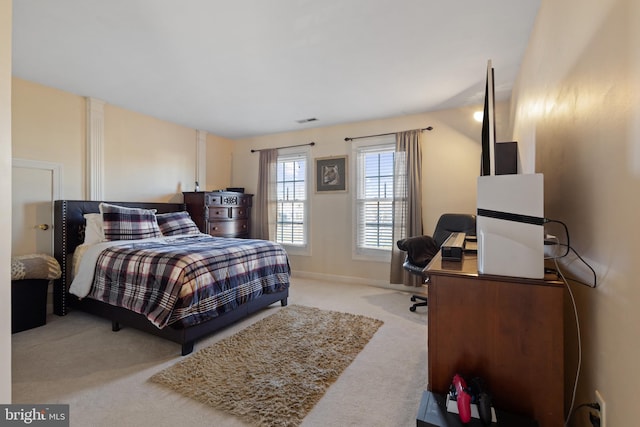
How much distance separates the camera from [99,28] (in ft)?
6.81

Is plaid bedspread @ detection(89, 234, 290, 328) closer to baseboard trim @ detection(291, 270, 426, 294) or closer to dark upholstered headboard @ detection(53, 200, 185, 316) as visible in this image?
dark upholstered headboard @ detection(53, 200, 185, 316)

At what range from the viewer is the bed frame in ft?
7.38

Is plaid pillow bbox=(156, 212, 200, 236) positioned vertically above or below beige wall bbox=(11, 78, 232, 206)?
below

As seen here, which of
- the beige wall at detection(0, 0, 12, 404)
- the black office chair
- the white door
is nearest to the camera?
the beige wall at detection(0, 0, 12, 404)

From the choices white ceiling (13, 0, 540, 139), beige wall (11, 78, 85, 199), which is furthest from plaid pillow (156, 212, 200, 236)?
white ceiling (13, 0, 540, 139)

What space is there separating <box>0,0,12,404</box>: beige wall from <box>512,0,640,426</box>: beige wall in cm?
190

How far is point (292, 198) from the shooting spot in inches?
189

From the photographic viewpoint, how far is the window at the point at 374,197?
4.07 m

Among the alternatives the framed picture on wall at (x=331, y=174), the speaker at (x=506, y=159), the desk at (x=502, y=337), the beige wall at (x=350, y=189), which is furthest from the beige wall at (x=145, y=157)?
the speaker at (x=506, y=159)

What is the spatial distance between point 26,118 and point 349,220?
153 inches

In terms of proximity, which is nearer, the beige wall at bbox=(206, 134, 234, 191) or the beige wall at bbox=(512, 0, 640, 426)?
the beige wall at bbox=(512, 0, 640, 426)

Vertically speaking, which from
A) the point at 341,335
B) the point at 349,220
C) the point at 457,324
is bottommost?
the point at 341,335

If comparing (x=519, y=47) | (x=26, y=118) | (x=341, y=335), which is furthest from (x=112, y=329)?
(x=519, y=47)

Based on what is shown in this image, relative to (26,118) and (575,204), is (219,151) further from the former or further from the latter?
(575,204)
